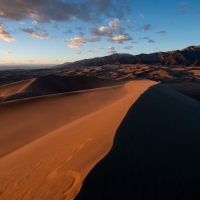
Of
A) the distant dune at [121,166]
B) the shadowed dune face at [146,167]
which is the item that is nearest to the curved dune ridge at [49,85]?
the distant dune at [121,166]

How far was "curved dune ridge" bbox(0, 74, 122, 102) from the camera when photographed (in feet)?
45.3

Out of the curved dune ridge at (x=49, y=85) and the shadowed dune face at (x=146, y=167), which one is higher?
the shadowed dune face at (x=146, y=167)

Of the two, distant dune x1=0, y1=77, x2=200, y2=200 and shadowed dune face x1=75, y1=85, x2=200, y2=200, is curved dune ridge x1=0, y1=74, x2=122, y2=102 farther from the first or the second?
shadowed dune face x1=75, y1=85, x2=200, y2=200

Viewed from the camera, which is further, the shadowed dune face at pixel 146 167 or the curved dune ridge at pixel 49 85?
the curved dune ridge at pixel 49 85

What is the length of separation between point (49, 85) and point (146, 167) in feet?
45.2

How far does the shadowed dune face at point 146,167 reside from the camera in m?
1.93

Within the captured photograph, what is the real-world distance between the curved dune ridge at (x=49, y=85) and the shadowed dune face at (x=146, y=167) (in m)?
10.3

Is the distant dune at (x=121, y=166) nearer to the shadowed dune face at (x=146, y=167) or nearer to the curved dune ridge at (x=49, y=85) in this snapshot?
the shadowed dune face at (x=146, y=167)

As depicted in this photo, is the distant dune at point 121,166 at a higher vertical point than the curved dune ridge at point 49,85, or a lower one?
higher

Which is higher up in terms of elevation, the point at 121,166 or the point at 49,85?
the point at 121,166

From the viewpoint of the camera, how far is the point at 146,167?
92.3 inches

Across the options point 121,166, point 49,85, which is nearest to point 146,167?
point 121,166

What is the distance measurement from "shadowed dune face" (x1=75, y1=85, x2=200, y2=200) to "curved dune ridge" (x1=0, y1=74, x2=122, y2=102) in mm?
10275

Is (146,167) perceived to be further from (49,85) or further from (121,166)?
(49,85)
